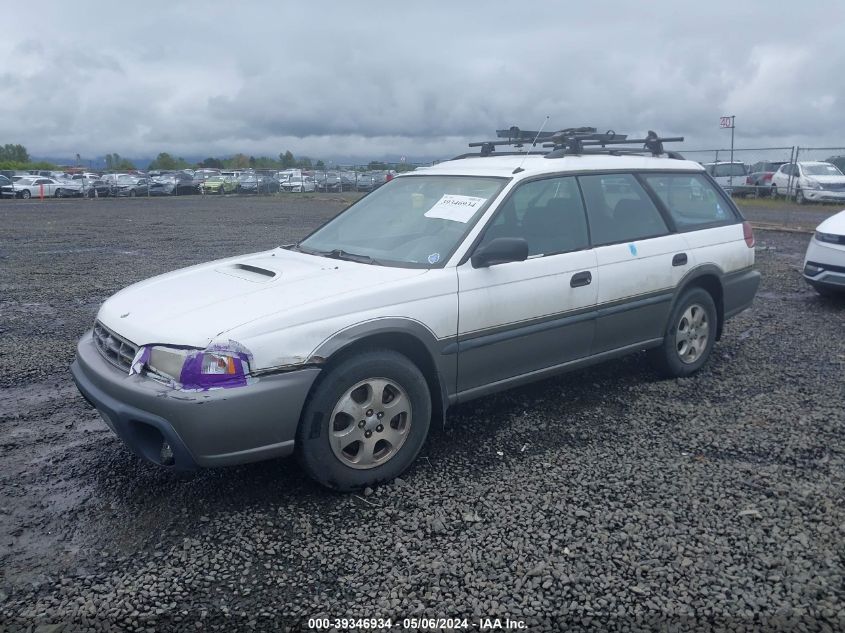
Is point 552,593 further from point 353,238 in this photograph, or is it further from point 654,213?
point 654,213

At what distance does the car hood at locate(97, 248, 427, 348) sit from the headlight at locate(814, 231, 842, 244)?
20.3 ft

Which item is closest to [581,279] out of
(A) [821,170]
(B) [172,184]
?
(A) [821,170]

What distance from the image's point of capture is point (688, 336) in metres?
5.75

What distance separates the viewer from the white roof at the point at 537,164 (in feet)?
16.2

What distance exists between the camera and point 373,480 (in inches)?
153

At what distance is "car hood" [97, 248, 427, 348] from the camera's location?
358cm

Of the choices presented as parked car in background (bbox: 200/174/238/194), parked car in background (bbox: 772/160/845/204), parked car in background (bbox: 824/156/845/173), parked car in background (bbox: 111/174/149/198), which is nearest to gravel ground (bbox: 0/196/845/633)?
parked car in background (bbox: 772/160/845/204)

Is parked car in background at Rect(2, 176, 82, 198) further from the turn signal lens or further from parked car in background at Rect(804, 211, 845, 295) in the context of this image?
the turn signal lens

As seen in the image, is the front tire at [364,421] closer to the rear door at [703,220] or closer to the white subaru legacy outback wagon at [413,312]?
the white subaru legacy outback wagon at [413,312]

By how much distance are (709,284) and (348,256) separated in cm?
304

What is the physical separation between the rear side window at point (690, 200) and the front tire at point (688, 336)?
0.58m

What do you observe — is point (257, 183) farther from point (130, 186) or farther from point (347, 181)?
point (130, 186)

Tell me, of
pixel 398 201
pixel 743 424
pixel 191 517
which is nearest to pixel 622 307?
pixel 743 424

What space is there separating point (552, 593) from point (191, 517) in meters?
1.76
